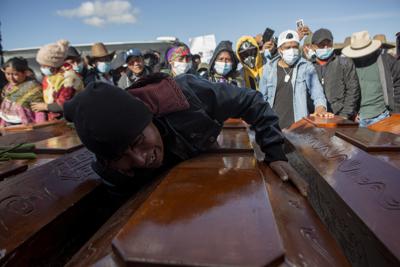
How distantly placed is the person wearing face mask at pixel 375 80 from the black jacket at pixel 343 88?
112 mm

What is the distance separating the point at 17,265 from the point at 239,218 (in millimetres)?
620

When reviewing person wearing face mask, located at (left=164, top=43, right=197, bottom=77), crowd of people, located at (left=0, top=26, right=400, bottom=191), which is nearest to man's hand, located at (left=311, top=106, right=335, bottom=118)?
crowd of people, located at (left=0, top=26, right=400, bottom=191)

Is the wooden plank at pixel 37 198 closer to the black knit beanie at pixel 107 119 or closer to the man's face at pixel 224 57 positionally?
the black knit beanie at pixel 107 119

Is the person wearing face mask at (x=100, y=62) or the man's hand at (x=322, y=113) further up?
the person wearing face mask at (x=100, y=62)

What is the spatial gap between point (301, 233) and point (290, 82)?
101 inches

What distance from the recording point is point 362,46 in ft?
11.2

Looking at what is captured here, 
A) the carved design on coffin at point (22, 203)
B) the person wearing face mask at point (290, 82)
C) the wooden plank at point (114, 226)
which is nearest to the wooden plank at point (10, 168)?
the carved design on coffin at point (22, 203)

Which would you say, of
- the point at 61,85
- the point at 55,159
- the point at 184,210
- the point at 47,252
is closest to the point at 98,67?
the point at 61,85

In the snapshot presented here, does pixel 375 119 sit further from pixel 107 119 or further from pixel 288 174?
pixel 107 119

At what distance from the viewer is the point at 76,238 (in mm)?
1148

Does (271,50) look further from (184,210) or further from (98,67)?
(184,210)

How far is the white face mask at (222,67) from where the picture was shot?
3.40 meters

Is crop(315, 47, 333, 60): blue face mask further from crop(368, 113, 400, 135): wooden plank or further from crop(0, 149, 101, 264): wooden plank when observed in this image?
crop(0, 149, 101, 264): wooden plank

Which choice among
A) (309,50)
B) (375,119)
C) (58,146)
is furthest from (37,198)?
(309,50)
